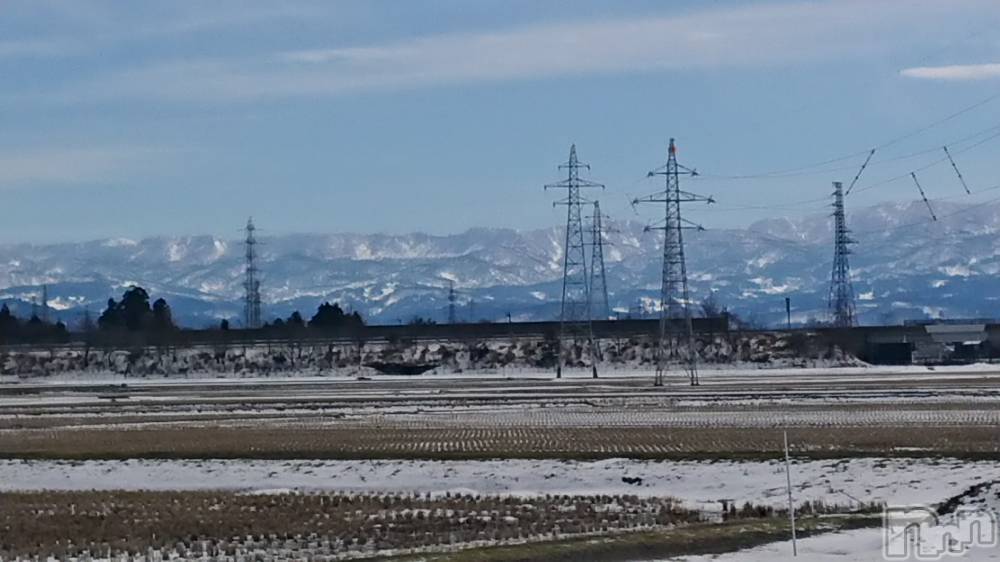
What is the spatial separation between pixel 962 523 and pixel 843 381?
67.1 m

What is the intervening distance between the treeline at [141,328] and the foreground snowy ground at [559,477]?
102 m

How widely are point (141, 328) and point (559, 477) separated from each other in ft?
403

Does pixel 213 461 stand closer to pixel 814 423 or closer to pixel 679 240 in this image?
pixel 814 423

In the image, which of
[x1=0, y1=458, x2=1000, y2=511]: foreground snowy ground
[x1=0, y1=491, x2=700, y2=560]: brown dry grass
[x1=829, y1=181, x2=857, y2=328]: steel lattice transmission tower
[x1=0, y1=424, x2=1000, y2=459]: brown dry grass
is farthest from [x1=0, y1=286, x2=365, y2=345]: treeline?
[x1=0, y1=491, x2=700, y2=560]: brown dry grass

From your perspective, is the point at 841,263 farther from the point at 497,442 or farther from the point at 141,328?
the point at 497,442

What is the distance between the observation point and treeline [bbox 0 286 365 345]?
140m

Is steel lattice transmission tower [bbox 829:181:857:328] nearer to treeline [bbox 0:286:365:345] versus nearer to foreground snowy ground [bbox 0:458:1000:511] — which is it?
treeline [bbox 0:286:365:345]

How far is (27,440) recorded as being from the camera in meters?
47.6

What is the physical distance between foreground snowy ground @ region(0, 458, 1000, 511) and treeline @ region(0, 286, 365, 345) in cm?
10200

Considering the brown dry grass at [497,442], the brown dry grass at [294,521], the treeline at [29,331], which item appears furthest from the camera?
the treeline at [29,331]

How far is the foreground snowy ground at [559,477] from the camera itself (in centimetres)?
2981

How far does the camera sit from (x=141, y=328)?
15062cm

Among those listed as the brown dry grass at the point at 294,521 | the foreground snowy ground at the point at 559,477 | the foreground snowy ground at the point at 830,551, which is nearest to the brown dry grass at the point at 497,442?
the foreground snowy ground at the point at 559,477

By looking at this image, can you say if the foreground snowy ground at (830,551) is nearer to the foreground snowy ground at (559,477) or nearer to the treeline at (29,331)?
the foreground snowy ground at (559,477)
